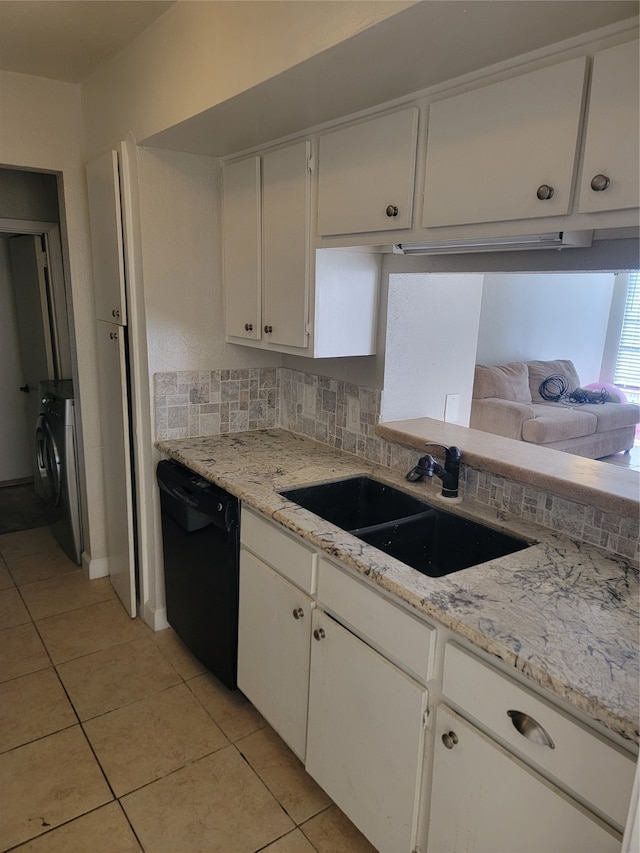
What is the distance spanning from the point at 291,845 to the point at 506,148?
6.49ft

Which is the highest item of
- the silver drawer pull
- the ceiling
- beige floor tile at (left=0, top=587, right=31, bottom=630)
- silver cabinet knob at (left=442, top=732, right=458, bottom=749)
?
the ceiling

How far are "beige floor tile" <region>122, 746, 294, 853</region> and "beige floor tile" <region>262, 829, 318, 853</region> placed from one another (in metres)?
0.02

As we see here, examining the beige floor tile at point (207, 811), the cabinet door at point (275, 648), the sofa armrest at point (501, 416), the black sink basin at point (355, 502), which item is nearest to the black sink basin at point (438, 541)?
the black sink basin at point (355, 502)

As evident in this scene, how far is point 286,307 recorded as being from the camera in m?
2.21

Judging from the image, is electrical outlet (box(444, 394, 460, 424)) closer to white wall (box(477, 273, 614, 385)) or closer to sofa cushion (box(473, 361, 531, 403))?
sofa cushion (box(473, 361, 531, 403))

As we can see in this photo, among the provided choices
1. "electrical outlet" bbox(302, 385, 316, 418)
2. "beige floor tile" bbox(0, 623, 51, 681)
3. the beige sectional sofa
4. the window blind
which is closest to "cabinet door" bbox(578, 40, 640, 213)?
"electrical outlet" bbox(302, 385, 316, 418)

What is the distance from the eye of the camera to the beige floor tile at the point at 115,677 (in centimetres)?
225

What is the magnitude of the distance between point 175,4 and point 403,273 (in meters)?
1.16

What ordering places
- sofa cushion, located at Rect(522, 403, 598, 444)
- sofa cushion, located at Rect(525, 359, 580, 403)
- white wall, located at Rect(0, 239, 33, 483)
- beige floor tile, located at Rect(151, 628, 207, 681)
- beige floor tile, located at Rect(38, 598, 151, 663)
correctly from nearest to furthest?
beige floor tile, located at Rect(151, 628, 207, 681), beige floor tile, located at Rect(38, 598, 151, 663), white wall, located at Rect(0, 239, 33, 483), sofa cushion, located at Rect(522, 403, 598, 444), sofa cushion, located at Rect(525, 359, 580, 403)

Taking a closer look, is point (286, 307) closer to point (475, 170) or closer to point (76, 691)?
point (475, 170)

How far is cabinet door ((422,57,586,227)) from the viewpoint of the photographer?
4.17ft

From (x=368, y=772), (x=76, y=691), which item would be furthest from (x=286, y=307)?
(x=76, y=691)

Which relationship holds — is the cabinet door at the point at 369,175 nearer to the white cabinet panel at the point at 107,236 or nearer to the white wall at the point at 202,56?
the white wall at the point at 202,56

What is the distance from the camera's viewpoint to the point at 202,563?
225 cm
